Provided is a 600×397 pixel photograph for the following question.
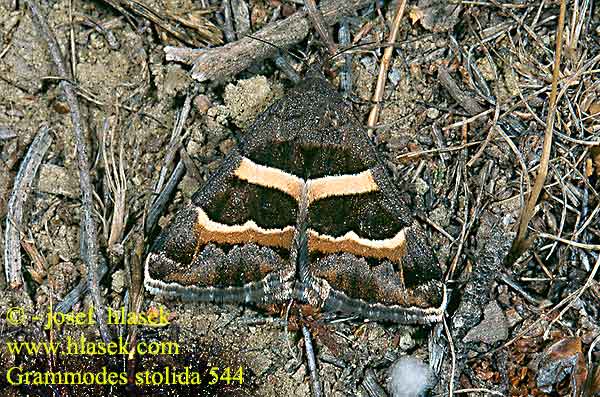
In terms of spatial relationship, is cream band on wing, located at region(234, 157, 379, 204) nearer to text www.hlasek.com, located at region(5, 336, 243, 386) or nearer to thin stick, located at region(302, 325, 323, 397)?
thin stick, located at region(302, 325, 323, 397)

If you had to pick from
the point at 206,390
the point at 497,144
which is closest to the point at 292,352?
the point at 206,390

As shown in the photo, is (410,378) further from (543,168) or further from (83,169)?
(83,169)

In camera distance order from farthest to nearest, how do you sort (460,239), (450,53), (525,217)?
1. (450,53)
2. (460,239)
3. (525,217)

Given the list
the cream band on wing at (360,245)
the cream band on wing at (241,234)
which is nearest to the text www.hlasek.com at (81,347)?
the cream band on wing at (241,234)

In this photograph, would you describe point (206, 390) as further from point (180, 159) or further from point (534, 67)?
point (534, 67)

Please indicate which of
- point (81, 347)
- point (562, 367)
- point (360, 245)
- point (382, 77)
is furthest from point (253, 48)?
point (562, 367)

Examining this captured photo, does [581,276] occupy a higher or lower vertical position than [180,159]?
lower

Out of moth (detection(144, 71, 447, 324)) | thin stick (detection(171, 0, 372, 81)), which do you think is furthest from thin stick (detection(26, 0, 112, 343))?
thin stick (detection(171, 0, 372, 81))

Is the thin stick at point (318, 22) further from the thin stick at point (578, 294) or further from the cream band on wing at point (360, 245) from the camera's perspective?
the thin stick at point (578, 294)
